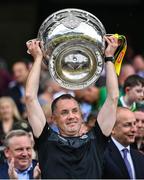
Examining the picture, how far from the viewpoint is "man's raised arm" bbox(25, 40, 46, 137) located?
794 cm

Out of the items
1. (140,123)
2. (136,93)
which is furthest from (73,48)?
(136,93)

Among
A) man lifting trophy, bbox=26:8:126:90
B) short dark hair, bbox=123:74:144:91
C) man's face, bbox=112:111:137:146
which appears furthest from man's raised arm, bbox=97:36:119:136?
short dark hair, bbox=123:74:144:91

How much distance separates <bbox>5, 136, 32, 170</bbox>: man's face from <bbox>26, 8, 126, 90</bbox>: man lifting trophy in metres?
0.96

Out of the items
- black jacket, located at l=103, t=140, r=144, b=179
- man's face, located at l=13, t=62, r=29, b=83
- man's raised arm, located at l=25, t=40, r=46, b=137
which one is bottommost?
black jacket, located at l=103, t=140, r=144, b=179

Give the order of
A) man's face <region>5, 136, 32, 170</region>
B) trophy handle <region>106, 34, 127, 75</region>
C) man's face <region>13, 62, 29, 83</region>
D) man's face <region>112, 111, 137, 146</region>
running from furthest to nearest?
man's face <region>13, 62, 29, 83</region> < man's face <region>112, 111, 137, 146</region> < man's face <region>5, 136, 32, 170</region> < trophy handle <region>106, 34, 127, 75</region>

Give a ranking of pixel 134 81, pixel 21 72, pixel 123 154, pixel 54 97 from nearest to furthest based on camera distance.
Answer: pixel 123 154 < pixel 134 81 < pixel 54 97 < pixel 21 72

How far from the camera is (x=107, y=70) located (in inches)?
318

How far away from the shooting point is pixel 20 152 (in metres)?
8.60

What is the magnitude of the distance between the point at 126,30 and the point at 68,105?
10342 millimetres

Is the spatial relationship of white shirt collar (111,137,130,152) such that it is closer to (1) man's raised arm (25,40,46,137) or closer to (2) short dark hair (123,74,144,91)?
(1) man's raised arm (25,40,46,137)

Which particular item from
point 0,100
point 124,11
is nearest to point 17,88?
point 0,100

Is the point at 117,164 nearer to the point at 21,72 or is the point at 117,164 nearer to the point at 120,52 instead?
the point at 120,52

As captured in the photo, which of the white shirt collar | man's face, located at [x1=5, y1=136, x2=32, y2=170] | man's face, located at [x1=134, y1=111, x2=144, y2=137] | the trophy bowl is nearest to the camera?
the trophy bowl

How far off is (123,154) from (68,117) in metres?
0.95
